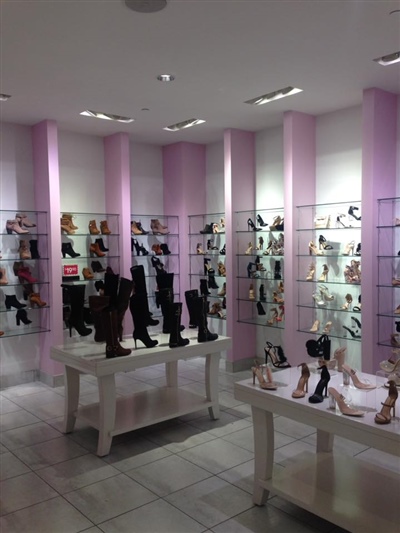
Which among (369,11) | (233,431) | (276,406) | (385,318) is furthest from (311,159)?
(276,406)

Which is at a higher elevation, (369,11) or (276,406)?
(369,11)

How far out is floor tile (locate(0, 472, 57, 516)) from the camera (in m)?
3.23

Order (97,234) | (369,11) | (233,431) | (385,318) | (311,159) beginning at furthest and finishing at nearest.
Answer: (97,234)
(311,159)
(385,318)
(233,431)
(369,11)

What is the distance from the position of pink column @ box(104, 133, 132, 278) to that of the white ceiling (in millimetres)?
840

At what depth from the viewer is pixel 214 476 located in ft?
11.7

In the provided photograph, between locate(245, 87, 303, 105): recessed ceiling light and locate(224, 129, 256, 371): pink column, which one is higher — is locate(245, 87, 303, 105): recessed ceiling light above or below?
above

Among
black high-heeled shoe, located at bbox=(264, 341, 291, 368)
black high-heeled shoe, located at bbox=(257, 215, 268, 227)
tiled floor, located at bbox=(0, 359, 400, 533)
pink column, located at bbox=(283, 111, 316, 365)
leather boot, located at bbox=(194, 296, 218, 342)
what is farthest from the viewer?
black high-heeled shoe, located at bbox=(257, 215, 268, 227)

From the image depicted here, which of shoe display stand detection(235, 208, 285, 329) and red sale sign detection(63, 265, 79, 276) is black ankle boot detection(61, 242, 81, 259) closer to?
red sale sign detection(63, 265, 79, 276)

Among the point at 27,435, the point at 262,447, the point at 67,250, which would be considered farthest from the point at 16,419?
the point at 262,447

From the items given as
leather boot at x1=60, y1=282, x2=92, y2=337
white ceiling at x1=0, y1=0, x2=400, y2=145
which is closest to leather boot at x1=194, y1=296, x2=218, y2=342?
leather boot at x1=60, y1=282, x2=92, y2=337

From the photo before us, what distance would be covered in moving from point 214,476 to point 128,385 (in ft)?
8.67

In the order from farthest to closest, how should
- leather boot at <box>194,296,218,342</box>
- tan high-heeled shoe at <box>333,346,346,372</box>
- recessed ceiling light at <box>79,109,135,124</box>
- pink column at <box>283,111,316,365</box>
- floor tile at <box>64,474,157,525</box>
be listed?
pink column at <box>283,111,316,365</box> → recessed ceiling light at <box>79,109,135,124</box> → leather boot at <box>194,296,218,342</box> → tan high-heeled shoe at <box>333,346,346,372</box> → floor tile at <box>64,474,157,525</box>

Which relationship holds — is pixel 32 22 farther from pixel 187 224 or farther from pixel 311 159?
pixel 187 224

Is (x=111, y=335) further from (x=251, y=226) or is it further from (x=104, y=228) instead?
(x=251, y=226)
